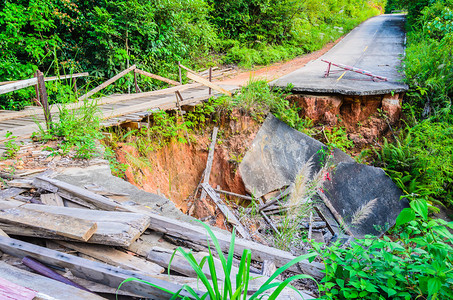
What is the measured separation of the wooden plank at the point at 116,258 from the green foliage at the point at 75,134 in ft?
6.94

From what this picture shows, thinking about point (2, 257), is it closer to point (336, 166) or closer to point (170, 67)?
point (336, 166)

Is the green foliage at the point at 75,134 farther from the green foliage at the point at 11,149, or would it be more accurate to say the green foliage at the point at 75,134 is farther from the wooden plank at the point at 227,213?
Result: the wooden plank at the point at 227,213

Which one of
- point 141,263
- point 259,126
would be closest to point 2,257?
point 141,263

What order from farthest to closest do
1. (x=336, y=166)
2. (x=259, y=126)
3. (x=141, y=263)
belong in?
1. (x=259, y=126)
2. (x=336, y=166)
3. (x=141, y=263)

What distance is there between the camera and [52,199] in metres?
2.79

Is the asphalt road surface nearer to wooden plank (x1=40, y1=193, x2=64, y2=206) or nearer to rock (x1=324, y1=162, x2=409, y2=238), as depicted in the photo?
rock (x1=324, y1=162, x2=409, y2=238)

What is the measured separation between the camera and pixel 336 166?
6848 millimetres

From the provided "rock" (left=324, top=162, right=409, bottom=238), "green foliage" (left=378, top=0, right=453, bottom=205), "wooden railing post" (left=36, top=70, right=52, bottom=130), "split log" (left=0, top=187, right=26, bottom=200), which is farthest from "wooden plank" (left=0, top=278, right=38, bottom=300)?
"green foliage" (left=378, top=0, right=453, bottom=205)

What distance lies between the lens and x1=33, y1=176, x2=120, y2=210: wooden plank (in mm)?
2709

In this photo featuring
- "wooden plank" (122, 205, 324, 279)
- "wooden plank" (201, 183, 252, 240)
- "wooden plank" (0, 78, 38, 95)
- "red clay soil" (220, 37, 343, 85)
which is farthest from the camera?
"red clay soil" (220, 37, 343, 85)

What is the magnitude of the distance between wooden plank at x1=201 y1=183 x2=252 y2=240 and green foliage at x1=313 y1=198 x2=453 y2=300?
246 centimetres

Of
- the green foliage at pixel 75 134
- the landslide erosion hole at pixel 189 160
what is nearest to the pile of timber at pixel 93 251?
the green foliage at pixel 75 134

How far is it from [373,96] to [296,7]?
928cm

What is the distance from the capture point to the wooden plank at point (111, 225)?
2029 millimetres
